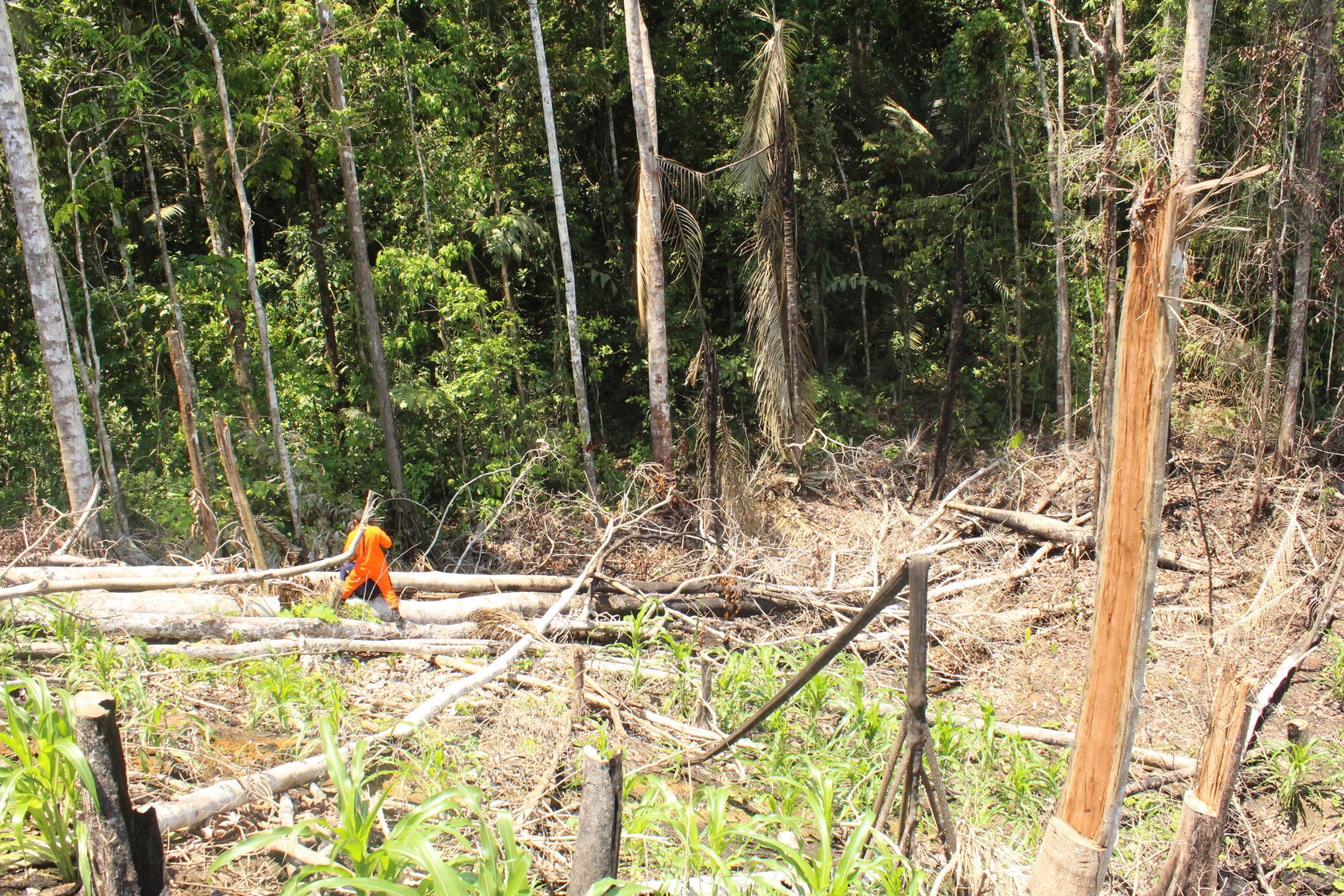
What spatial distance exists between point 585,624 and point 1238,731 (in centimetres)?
450

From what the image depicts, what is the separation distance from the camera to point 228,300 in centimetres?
973

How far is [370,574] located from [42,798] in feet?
12.1

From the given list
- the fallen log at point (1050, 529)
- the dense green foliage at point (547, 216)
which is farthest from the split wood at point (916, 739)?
the fallen log at point (1050, 529)

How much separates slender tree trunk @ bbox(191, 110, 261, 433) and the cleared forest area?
3.37 meters

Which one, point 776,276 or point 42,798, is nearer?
point 42,798

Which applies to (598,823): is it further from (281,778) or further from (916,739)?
(281,778)

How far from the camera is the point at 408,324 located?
11250 mm

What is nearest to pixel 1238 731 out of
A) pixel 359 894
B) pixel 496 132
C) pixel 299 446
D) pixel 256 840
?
pixel 359 894

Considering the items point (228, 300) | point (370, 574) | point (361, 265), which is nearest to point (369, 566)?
point (370, 574)

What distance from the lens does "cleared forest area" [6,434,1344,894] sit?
11.0 ft

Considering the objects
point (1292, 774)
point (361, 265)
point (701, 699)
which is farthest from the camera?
point (361, 265)

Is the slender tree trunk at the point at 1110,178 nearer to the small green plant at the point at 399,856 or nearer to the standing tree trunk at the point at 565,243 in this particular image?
the standing tree trunk at the point at 565,243

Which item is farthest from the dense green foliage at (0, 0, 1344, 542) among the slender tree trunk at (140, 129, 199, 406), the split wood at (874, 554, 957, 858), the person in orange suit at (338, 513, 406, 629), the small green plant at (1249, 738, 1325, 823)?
the split wood at (874, 554, 957, 858)

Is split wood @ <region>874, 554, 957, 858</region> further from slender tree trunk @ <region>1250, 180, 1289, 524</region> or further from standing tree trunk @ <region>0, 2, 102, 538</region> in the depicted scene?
slender tree trunk @ <region>1250, 180, 1289, 524</region>
